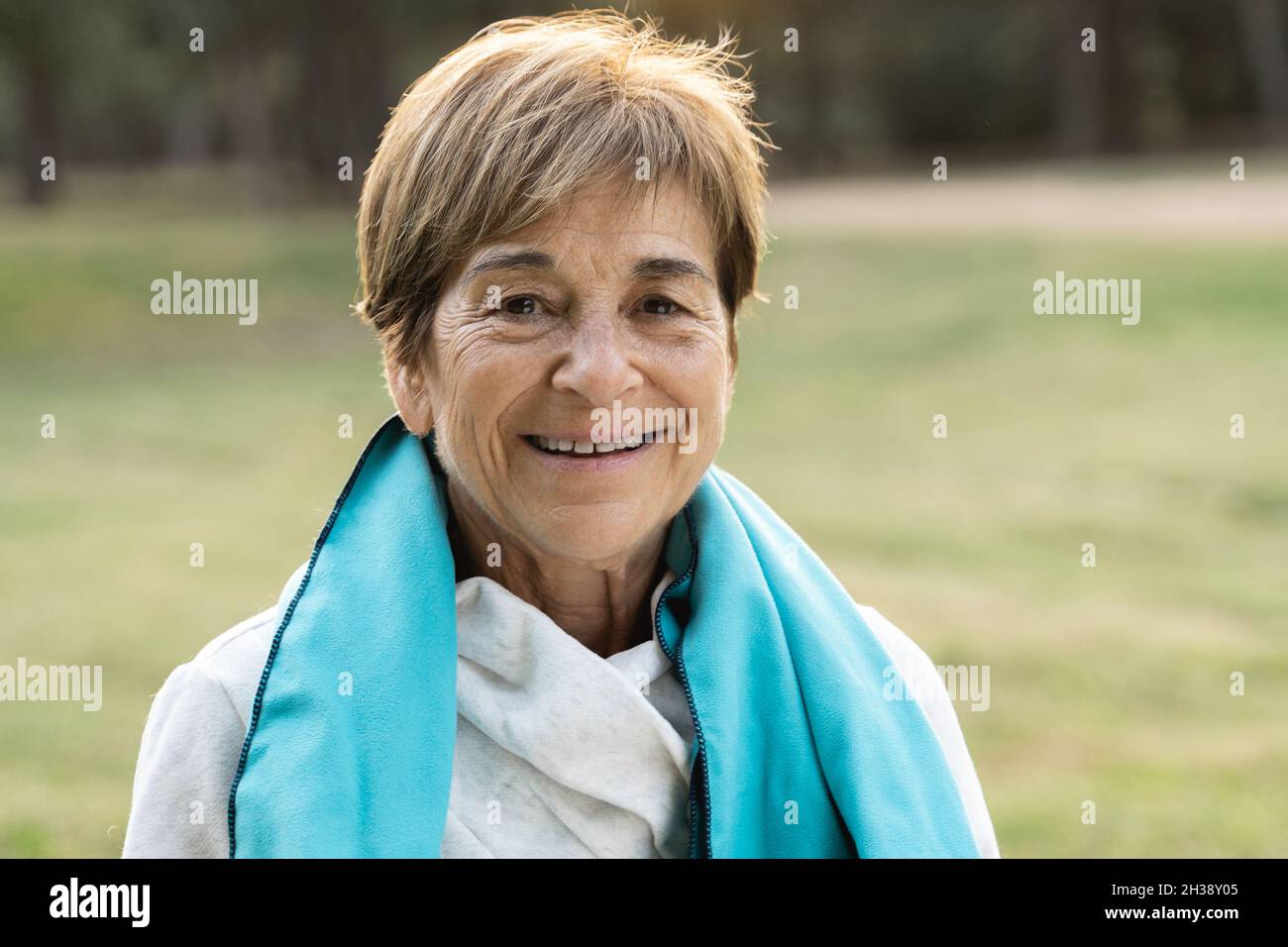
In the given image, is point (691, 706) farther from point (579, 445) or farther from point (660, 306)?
point (660, 306)

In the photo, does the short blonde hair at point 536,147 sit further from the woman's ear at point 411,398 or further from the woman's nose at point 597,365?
the woman's nose at point 597,365

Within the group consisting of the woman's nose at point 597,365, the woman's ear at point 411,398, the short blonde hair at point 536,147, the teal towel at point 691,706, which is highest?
the short blonde hair at point 536,147

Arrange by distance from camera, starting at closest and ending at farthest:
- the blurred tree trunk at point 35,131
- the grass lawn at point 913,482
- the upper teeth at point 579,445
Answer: the upper teeth at point 579,445, the grass lawn at point 913,482, the blurred tree trunk at point 35,131

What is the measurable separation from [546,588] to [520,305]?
45 centimetres

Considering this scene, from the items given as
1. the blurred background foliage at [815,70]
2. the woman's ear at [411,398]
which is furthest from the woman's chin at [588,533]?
the blurred background foliage at [815,70]

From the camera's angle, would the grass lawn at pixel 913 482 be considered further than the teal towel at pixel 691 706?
Yes

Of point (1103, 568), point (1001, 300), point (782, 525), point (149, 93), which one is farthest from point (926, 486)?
point (149, 93)

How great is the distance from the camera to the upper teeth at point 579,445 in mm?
2039

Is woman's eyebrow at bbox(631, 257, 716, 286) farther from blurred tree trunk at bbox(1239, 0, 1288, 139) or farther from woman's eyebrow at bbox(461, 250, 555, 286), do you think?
blurred tree trunk at bbox(1239, 0, 1288, 139)

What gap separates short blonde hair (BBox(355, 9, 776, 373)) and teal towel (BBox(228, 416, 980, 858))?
313mm

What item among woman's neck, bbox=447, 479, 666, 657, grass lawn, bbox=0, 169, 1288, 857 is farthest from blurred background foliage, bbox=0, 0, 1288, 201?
woman's neck, bbox=447, 479, 666, 657

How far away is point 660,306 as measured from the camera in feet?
6.79

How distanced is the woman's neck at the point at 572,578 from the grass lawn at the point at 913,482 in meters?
0.57
